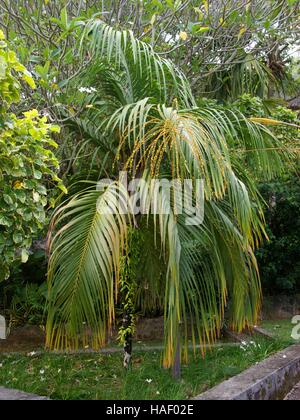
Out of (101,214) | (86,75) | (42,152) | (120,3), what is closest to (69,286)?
(101,214)

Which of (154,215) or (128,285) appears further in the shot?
(128,285)

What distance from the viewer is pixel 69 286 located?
2680 mm

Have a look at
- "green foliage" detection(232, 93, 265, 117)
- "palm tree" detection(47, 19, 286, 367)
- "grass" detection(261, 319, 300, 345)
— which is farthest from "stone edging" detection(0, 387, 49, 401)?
"green foliage" detection(232, 93, 265, 117)

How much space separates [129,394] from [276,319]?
3633mm

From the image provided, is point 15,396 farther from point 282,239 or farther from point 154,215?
point 282,239

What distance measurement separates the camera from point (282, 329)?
533 cm

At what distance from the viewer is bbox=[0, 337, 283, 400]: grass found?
3.36m

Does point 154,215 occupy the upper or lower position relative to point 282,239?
upper

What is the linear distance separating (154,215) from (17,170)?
858 mm

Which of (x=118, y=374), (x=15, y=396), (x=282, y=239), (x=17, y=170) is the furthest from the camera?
(x=282, y=239)

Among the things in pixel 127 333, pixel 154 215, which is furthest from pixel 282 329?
pixel 154 215

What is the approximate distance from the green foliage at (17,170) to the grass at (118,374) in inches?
53.3

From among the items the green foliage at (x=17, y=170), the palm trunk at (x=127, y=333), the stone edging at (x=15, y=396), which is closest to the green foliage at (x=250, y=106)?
the palm trunk at (x=127, y=333)

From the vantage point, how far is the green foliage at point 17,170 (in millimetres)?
2539
